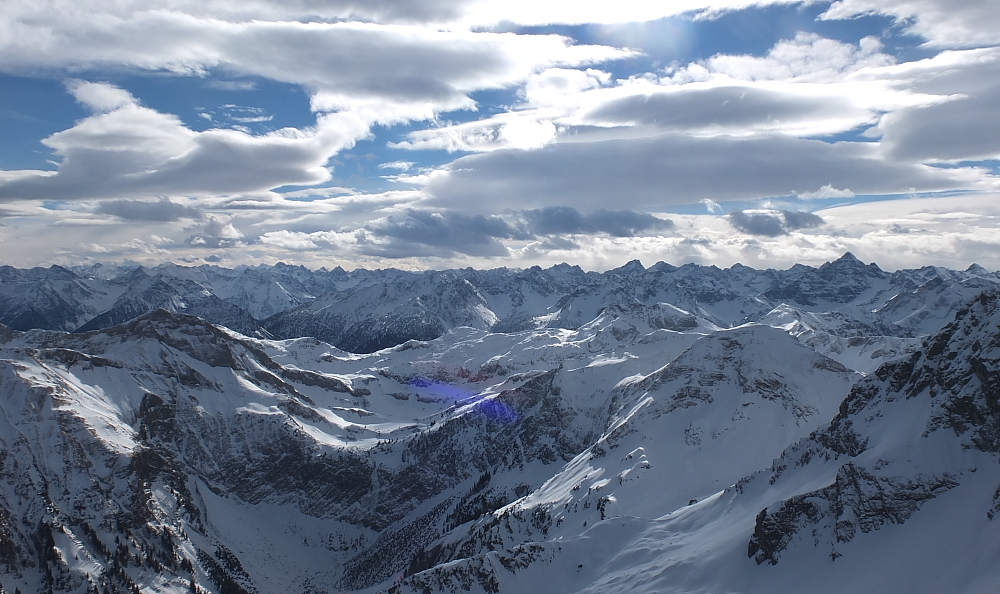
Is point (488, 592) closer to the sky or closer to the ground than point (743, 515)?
closer to the ground

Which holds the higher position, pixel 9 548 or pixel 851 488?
pixel 851 488

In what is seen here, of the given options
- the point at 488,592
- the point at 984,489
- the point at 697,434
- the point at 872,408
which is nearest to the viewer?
the point at 984,489

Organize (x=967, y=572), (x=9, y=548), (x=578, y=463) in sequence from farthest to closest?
(x=578, y=463), (x=9, y=548), (x=967, y=572)

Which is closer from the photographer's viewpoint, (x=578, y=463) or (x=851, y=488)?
(x=851, y=488)

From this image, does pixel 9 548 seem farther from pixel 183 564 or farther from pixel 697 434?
pixel 697 434

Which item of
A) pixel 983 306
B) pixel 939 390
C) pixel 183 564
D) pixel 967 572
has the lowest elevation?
pixel 183 564

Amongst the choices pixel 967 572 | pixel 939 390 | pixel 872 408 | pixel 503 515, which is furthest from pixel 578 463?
pixel 967 572

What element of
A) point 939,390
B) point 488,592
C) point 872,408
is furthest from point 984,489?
point 488,592

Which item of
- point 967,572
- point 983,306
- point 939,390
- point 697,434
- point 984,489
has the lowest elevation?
point 697,434

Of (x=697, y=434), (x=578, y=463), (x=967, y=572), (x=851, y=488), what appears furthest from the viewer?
(x=578, y=463)

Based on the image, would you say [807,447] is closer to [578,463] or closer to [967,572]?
[967,572]
